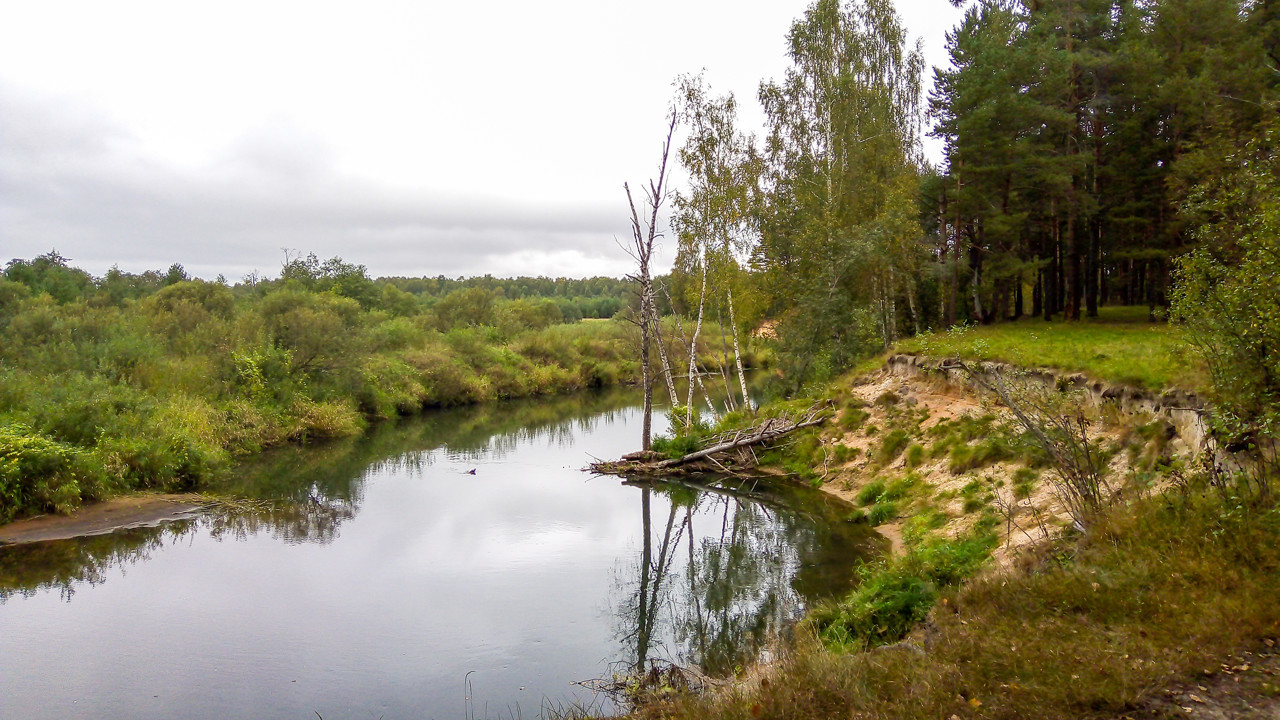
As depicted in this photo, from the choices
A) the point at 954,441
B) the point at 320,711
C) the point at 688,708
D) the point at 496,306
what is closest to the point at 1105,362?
the point at 954,441

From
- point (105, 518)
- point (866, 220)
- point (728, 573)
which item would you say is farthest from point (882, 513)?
point (105, 518)

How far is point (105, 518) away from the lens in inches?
575

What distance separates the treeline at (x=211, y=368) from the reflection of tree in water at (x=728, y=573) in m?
11.9

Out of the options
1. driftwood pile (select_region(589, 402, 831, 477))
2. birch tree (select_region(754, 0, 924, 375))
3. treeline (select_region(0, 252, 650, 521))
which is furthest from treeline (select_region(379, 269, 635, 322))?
driftwood pile (select_region(589, 402, 831, 477))

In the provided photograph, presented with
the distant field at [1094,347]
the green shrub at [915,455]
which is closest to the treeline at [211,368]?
the green shrub at [915,455]

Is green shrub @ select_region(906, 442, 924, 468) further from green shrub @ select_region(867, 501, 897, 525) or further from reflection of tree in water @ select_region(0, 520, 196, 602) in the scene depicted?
reflection of tree in water @ select_region(0, 520, 196, 602)

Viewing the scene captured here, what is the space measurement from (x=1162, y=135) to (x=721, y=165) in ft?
44.0

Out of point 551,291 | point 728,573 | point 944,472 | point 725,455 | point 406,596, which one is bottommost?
point 728,573

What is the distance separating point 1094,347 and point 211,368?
25782 millimetres

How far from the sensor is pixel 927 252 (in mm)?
24391

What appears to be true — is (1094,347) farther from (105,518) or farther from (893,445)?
(105,518)

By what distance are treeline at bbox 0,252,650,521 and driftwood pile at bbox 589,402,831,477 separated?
1098 centimetres

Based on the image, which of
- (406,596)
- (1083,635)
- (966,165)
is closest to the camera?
(1083,635)

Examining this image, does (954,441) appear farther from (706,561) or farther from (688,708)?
(688,708)
